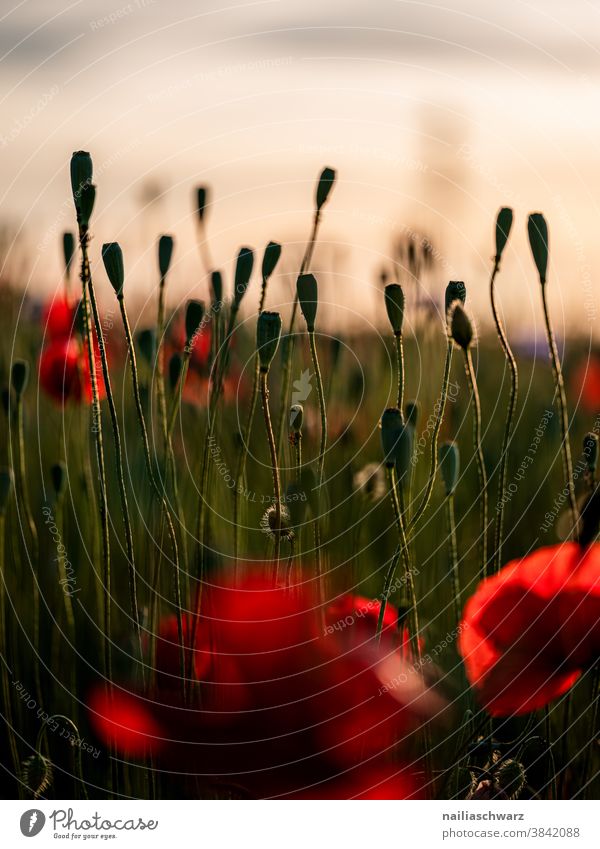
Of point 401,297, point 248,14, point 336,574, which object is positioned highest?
point 248,14

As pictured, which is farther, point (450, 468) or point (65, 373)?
point (65, 373)

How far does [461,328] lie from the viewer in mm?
451

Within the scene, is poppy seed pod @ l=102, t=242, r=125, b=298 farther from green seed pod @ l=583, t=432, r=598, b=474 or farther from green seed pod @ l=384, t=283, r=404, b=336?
green seed pod @ l=583, t=432, r=598, b=474

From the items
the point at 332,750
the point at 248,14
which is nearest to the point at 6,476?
the point at 332,750

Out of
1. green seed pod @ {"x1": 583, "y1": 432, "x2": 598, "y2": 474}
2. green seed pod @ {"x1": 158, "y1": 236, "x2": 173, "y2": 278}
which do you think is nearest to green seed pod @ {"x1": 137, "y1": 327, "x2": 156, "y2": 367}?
green seed pod @ {"x1": 158, "y1": 236, "x2": 173, "y2": 278}

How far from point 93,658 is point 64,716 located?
0.04m

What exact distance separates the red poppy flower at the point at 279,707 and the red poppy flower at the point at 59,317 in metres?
0.28

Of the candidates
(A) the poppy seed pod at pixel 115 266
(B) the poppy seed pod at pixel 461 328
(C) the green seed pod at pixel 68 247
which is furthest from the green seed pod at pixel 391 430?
(C) the green seed pod at pixel 68 247

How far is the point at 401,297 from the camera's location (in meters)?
0.49

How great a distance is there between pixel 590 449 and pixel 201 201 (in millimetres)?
286

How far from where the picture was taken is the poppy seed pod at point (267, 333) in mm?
453

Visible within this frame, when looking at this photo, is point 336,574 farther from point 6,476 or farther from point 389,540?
point 6,476

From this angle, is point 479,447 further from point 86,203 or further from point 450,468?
point 86,203

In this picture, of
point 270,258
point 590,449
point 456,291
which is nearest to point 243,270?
point 270,258
